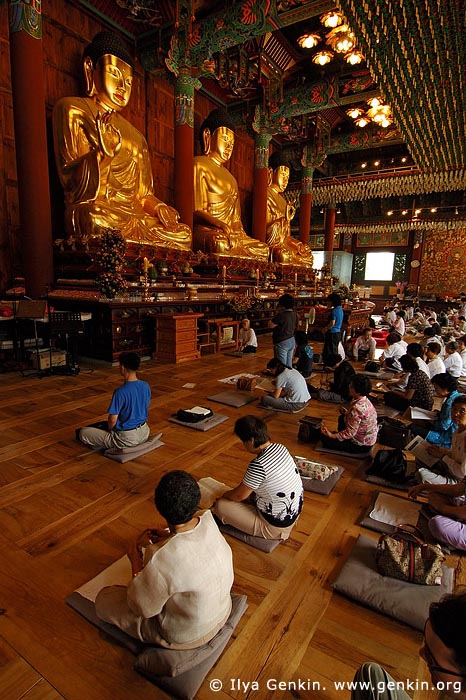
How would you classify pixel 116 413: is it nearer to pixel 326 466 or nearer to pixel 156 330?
pixel 326 466

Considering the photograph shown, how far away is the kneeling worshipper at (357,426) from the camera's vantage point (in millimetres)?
2744

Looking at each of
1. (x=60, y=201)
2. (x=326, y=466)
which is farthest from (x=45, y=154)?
(x=326, y=466)

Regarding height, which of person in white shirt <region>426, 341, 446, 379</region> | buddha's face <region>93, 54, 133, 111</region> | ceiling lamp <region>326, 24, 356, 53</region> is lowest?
person in white shirt <region>426, 341, 446, 379</region>

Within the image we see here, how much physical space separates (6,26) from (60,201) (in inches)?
98.3

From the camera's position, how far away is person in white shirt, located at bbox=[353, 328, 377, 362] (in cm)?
655

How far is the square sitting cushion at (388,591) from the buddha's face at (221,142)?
32.7ft

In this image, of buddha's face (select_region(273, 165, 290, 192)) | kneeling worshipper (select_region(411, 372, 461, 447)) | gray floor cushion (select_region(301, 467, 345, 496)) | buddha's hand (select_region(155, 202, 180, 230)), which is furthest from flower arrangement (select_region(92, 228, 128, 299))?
buddha's face (select_region(273, 165, 290, 192))

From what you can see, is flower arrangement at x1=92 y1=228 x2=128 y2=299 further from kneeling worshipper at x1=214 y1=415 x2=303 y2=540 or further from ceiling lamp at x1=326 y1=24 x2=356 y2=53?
ceiling lamp at x1=326 y1=24 x2=356 y2=53

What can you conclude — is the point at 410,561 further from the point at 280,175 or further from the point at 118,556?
the point at 280,175

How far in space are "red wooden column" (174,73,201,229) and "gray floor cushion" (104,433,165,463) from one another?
20.8ft

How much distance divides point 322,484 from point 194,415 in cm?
133

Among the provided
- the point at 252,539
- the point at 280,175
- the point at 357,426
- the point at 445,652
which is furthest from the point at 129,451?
the point at 280,175

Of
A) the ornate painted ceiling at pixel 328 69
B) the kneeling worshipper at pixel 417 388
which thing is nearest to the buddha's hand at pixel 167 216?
the ornate painted ceiling at pixel 328 69

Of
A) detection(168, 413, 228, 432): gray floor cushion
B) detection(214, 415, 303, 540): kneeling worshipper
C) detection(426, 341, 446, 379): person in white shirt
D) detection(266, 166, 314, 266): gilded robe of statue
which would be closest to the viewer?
detection(214, 415, 303, 540): kneeling worshipper
